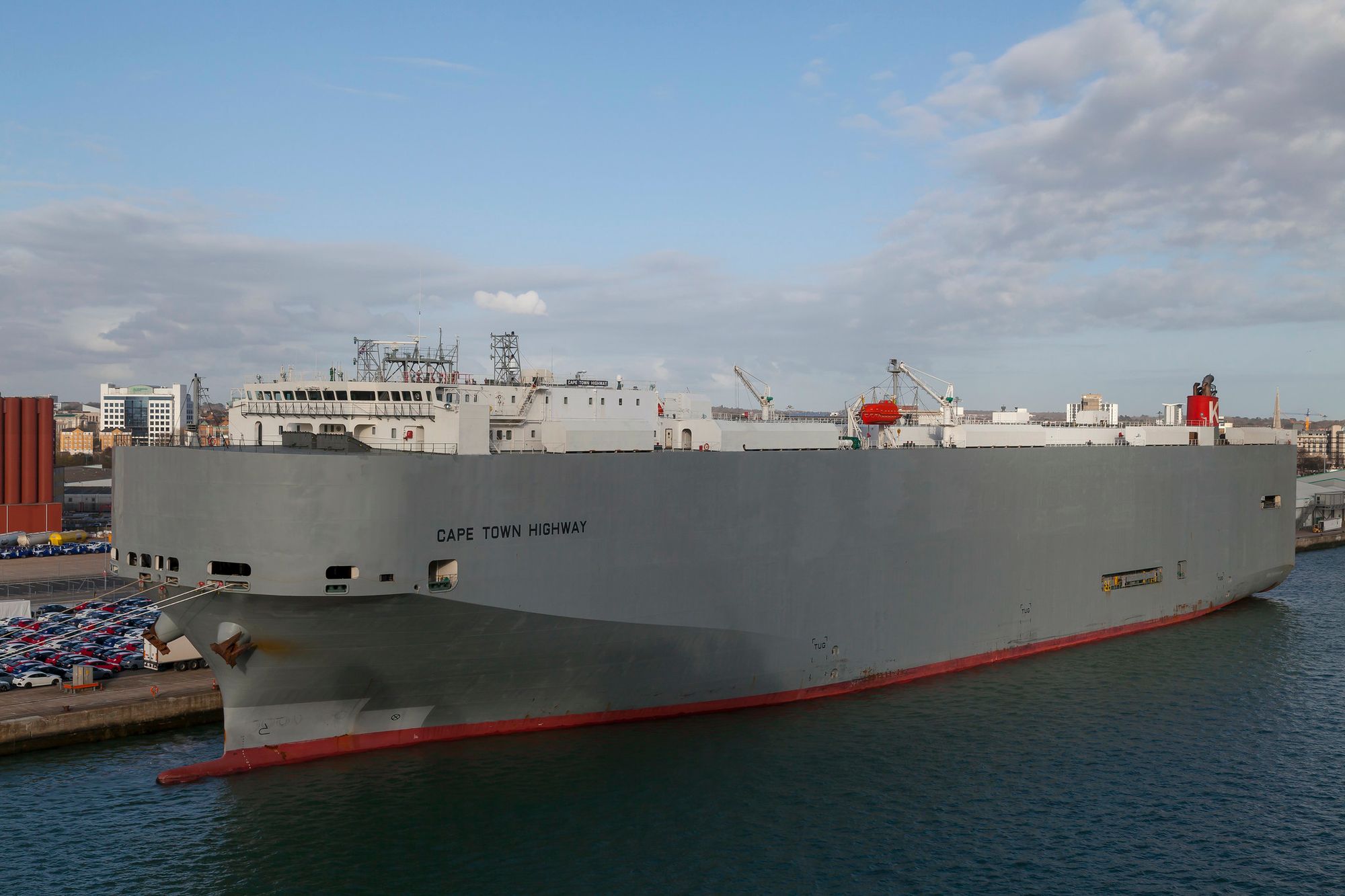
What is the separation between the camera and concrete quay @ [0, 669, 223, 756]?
2034 centimetres

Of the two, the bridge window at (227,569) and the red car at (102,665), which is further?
the red car at (102,665)

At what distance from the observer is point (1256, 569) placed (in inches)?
1404

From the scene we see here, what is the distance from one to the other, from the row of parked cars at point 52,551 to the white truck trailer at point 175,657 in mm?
24388

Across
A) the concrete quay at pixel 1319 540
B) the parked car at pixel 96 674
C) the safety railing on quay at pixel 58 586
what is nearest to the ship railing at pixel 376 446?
the parked car at pixel 96 674

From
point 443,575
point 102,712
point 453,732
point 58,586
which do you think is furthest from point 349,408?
point 58,586

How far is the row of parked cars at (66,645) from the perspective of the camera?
2383 cm

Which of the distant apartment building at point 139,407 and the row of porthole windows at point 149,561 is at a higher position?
the distant apartment building at point 139,407

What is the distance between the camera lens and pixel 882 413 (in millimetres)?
28922

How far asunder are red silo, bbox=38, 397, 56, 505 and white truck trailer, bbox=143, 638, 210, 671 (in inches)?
1221

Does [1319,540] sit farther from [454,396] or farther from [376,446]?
[376,446]

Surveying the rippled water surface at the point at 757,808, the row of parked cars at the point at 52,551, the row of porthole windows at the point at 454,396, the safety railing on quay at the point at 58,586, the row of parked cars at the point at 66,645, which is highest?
the row of porthole windows at the point at 454,396

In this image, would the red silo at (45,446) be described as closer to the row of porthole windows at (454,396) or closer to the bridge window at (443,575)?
the row of porthole windows at (454,396)

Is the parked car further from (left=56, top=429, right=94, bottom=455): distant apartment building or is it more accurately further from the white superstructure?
(left=56, top=429, right=94, bottom=455): distant apartment building

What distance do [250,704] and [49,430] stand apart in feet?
136
